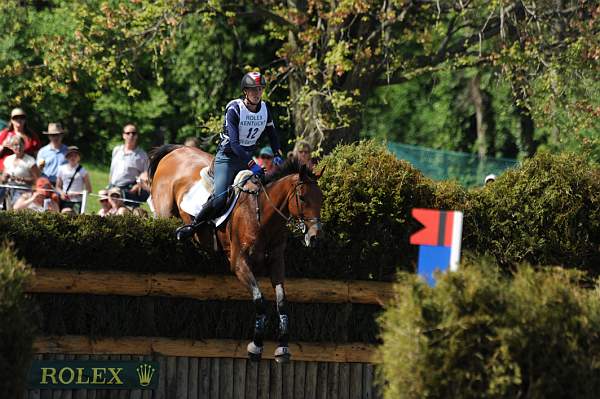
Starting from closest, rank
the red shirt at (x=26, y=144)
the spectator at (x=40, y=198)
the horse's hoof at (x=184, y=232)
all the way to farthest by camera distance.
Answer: the horse's hoof at (x=184, y=232) < the spectator at (x=40, y=198) < the red shirt at (x=26, y=144)

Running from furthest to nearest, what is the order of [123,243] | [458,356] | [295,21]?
[295,21], [123,243], [458,356]

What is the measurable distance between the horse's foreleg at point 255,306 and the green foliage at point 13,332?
9.59 ft

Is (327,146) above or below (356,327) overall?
above

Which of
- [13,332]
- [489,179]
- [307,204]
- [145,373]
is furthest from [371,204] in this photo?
[13,332]

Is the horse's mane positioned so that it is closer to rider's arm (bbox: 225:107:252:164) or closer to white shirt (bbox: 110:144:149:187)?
rider's arm (bbox: 225:107:252:164)

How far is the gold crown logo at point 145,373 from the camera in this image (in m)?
10.8

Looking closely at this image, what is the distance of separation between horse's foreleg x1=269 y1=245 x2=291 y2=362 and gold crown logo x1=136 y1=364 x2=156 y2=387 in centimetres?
127

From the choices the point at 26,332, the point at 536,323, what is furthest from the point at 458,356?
the point at 26,332

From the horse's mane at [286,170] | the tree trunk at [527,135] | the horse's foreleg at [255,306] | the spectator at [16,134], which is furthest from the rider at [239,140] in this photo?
the tree trunk at [527,135]

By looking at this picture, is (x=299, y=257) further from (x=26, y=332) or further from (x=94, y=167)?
(x=94, y=167)

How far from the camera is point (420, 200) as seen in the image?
38.9 feet

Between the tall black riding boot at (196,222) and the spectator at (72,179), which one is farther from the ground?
the spectator at (72,179)

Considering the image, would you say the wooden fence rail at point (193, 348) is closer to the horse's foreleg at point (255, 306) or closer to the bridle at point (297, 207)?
the horse's foreleg at point (255, 306)

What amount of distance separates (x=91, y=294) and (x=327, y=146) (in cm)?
840
